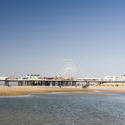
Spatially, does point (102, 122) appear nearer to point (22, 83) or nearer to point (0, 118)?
point (0, 118)

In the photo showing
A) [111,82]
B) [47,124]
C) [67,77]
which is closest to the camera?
[47,124]

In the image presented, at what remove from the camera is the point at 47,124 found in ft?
66.4

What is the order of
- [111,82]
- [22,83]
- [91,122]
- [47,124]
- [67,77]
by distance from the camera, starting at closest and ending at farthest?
[47,124]
[91,122]
[22,83]
[111,82]
[67,77]

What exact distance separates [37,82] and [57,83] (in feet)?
40.1

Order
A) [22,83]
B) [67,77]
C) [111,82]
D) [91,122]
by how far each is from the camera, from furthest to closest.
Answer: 1. [67,77]
2. [111,82]
3. [22,83]
4. [91,122]

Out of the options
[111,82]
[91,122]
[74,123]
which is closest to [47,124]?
[74,123]

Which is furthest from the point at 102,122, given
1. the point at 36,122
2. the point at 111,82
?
the point at 111,82

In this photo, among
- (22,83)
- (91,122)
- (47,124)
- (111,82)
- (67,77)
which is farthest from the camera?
(67,77)

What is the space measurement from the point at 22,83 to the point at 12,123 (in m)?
111

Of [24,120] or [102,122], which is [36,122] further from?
[102,122]

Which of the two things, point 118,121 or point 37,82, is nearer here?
point 118,121

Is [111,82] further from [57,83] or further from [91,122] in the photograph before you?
[91,122]

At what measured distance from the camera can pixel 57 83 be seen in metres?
132

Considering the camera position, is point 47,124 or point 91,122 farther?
point 91,122
